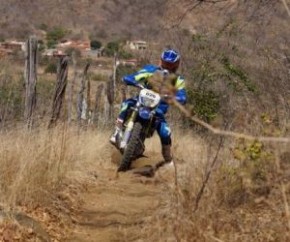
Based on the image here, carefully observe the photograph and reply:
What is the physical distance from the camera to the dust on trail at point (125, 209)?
5355mm

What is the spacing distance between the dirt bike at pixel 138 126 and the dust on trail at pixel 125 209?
0.25 m

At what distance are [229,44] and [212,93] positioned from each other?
1725 mm

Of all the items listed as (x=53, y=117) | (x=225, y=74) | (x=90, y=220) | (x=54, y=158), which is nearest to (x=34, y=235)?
(x=90, y=220)

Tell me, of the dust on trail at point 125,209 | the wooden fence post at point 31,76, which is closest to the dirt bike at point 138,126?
the dust on trail at point 125,209

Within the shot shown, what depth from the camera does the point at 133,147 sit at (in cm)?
903

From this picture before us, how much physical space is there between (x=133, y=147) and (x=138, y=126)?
286 mm

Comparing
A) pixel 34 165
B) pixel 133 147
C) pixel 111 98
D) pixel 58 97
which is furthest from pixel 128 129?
pixel 111 98

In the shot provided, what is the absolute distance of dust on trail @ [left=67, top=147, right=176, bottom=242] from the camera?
5.36m

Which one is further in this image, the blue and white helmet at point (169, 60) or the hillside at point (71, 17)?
the hillside at point (71, 17)

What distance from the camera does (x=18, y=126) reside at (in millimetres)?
7148

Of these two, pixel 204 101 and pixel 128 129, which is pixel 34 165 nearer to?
pixel 128 129

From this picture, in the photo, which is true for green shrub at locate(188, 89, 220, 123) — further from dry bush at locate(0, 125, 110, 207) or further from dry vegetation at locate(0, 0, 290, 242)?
dry bush at locate(0, 125, 110, 207)

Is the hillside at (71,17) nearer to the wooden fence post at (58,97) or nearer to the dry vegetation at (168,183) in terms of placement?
the wooden fence post at (58,97)

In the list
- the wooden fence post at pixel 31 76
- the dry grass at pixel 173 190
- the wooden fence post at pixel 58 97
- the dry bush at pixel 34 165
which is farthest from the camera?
the wooden fence post at pixel 31 76
